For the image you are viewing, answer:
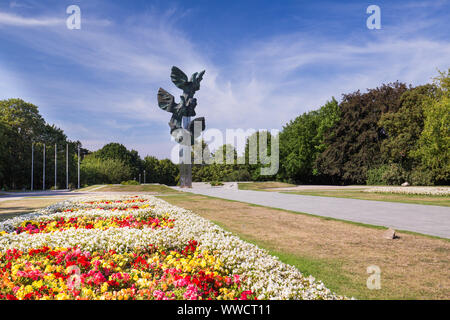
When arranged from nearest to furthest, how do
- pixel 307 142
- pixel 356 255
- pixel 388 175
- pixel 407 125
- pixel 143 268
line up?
pixel 143 268 < pixel 356 255 < pixel 407 125 < pixel 388 175 < pixel 307 142

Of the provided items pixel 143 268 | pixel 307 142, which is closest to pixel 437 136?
pixel 307 142

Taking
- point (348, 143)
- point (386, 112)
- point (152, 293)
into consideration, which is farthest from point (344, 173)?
point (152, 293)

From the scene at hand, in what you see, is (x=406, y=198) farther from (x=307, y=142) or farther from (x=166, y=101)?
(x=307, y=142)

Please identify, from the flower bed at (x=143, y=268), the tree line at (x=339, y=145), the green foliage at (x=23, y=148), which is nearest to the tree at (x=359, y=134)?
the tree line at (x=339, y=145)

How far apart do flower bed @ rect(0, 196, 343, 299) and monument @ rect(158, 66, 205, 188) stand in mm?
22077

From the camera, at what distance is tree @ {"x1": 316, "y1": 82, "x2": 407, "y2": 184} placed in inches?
1321

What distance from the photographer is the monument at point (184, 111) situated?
28250mm

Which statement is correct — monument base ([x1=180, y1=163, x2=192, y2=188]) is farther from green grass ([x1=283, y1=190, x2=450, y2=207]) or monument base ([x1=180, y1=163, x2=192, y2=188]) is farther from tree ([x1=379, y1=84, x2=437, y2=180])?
tree ([x1=379, y1=84, x2=437, y2=180])

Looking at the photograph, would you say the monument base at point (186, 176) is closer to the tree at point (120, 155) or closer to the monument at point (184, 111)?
the monument at point (184, 111)

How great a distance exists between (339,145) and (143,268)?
34.9 m

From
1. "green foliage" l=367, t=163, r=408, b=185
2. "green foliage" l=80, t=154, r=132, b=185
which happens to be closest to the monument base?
"green foliage" l=367, t=163, r=408, b=185

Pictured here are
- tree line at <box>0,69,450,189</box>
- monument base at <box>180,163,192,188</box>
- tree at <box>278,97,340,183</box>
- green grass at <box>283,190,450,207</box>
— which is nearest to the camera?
green grass at <box>283,190,450,207</box>

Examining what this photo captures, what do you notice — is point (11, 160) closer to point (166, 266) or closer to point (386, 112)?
point (166, 266)

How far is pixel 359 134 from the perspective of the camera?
3538 centimetres
